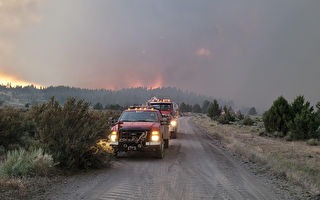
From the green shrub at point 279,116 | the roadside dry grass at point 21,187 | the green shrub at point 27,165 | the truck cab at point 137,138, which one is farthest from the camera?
the green shrub at point 279,116

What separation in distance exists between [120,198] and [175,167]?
13.5 ft

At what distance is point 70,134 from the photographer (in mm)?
8688

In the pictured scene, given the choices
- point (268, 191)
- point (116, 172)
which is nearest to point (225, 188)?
point (268, 191)

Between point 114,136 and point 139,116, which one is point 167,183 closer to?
point 114,136

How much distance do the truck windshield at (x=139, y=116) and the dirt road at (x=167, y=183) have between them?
8.06 ft

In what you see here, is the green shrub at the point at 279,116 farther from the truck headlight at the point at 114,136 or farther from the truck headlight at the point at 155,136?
the truck headlight at the point at 114,136

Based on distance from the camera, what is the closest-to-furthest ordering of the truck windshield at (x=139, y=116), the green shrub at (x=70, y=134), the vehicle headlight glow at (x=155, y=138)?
1. the green shrub at (x=70, y=134)
2. the vehicle headlight glow at (x=155, y=138)
3. the truck windshield at (x=139, y=116)

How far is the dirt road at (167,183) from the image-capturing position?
20.5 feet

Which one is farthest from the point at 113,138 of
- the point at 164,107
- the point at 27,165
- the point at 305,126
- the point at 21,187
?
the point at 305,126

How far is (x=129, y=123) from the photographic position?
11.8 meters

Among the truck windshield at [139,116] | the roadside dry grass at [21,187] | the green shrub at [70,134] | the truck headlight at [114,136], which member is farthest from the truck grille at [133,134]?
the roadside dry grass at [21,187]

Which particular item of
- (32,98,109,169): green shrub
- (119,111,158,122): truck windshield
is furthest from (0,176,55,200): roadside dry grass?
(119,111,158,122): truck windshield

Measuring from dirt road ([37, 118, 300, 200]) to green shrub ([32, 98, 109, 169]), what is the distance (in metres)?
0.75

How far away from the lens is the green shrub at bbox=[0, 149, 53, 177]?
711cm
